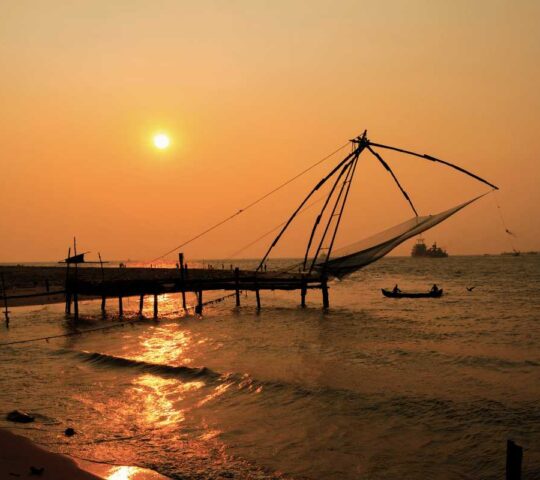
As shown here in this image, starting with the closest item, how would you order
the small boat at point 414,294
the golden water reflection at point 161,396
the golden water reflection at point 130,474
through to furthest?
the golden water reflection at point 130,474, the golden water reflection at point 161,396, the small boat at point 414,294

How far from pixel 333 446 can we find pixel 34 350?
12985mm

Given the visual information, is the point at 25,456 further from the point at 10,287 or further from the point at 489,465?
the point at 10,287

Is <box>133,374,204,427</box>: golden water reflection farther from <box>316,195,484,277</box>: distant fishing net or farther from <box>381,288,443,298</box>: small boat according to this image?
<box>381,288,443,298</box>: small boat

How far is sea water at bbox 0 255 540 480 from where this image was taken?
27.3ft

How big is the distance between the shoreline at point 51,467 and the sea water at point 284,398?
0.35 meters

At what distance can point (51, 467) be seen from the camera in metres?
7.19

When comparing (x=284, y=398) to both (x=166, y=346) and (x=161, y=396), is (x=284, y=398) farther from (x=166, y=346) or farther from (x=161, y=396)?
(x=166, y=346)

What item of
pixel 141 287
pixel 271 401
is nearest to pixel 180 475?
pixel 271 401

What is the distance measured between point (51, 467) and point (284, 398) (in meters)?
5.83

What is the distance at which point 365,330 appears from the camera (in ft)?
75.6

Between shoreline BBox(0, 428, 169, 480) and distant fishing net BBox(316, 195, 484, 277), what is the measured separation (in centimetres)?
1388

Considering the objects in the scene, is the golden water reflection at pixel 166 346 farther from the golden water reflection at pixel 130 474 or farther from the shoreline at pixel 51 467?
the golden water reflection at pixel 130 474

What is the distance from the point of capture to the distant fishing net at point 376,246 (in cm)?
1916

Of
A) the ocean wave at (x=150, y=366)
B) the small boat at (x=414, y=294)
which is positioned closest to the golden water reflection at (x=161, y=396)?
the ocean wave at (x=150, y=366)
